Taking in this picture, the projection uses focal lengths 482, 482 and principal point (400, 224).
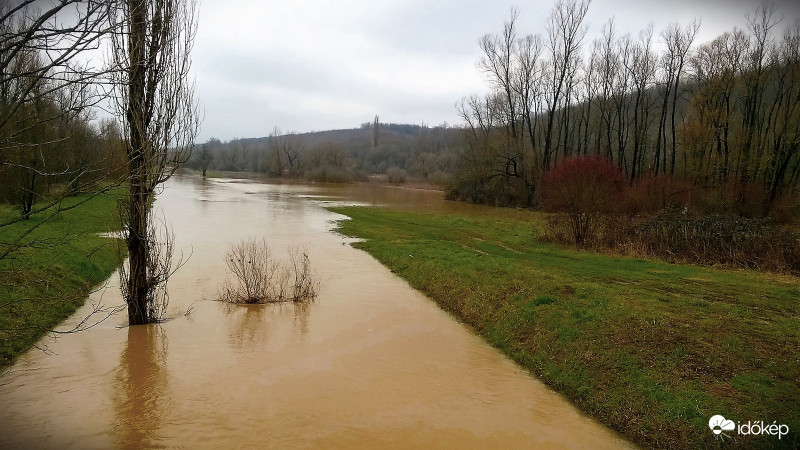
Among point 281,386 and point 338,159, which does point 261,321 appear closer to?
point 281,386

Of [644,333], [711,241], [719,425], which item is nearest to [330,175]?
[711,241]

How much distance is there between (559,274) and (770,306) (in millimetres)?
4912

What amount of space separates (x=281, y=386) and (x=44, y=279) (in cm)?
374

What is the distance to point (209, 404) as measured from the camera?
7219mm

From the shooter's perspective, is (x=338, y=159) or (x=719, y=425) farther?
(x=338, y=159)

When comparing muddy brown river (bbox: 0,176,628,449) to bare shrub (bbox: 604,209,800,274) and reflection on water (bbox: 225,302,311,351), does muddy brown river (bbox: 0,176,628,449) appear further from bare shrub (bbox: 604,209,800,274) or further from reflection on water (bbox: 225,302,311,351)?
bare shrub (bbox: 604,209,800,274)

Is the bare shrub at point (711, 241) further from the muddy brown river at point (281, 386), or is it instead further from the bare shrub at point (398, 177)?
the bare shrub at point (398, 177)

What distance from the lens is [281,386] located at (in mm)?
7898

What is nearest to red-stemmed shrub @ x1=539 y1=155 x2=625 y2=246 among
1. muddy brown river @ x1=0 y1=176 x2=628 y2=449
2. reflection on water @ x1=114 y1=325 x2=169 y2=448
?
muddy brown river @ x1=0 y1=176 x2=628 y2=449

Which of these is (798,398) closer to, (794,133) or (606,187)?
(606,187)

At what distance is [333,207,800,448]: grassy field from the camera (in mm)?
6766

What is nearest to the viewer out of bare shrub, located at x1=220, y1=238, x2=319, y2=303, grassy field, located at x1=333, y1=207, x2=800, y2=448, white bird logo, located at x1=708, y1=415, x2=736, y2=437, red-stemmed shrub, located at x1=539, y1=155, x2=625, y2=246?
white bird logo, located at x1=708, y1=415, x2=736, y2=437

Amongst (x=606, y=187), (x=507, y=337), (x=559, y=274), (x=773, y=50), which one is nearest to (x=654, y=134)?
(x=773, y=50)

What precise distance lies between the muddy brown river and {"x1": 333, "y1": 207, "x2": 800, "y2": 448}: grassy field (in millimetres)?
643
